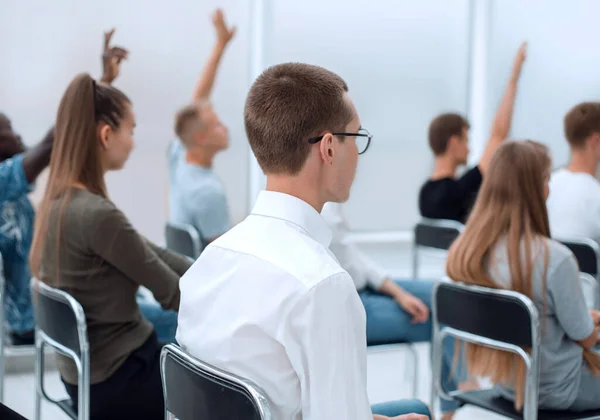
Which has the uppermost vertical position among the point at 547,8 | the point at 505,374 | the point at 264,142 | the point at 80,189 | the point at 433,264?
the point at 547,8

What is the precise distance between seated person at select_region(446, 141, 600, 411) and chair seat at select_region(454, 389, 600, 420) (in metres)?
0.02

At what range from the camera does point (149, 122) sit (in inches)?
174

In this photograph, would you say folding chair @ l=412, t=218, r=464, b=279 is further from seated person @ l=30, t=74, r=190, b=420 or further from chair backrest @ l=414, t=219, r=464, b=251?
seated person @ l=30, t=74, r=190, b=420

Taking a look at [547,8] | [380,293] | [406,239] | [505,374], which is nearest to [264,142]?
[505,374]

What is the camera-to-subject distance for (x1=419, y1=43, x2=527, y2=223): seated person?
156 inches

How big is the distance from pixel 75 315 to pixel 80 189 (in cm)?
35

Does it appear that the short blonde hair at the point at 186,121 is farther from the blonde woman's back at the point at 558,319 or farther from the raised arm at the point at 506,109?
the blonde woman's back at the point at 558,319

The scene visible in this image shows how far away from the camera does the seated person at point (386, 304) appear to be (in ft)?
9.25

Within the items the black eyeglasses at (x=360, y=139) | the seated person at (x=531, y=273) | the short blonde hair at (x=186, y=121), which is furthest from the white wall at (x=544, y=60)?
the black eyeglasses at (x=360, y=139)

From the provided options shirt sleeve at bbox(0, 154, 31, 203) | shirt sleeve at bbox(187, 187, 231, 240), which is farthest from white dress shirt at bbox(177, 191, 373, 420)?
shirt sleeve at bbox(187, 187, 231, 240)

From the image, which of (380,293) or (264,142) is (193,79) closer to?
(380,293)

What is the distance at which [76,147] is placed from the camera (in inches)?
82.8

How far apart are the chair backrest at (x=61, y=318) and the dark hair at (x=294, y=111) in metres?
0.86

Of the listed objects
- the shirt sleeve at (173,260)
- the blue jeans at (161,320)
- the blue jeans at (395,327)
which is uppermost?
the shirt sleeve at (173,260)
